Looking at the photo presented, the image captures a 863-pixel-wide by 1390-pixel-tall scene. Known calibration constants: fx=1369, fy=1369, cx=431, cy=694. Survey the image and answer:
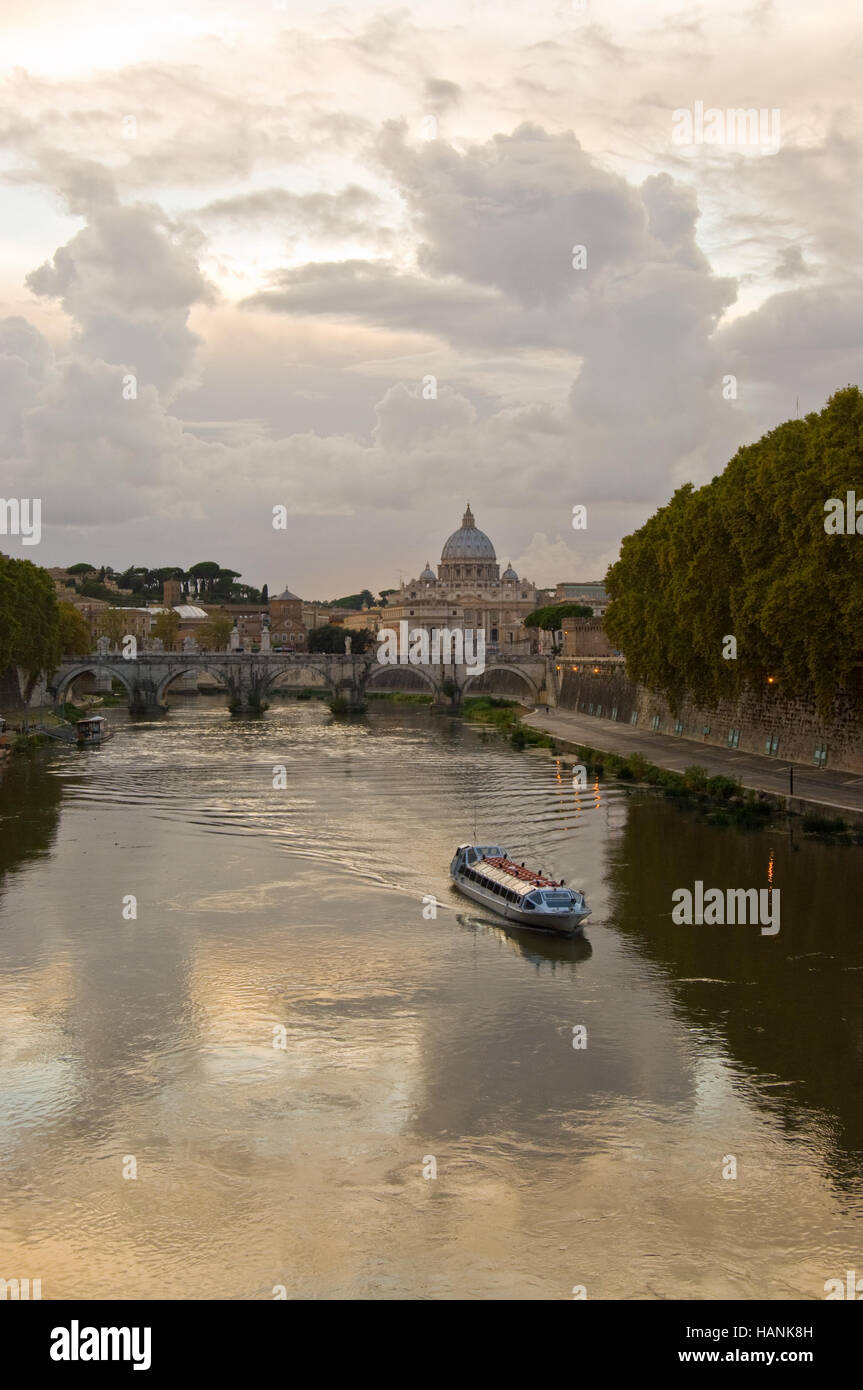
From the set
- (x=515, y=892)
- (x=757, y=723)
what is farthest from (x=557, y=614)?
(x=515, y=892)

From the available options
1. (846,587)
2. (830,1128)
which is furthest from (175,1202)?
(846,587)

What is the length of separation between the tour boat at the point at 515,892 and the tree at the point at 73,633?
63.2m

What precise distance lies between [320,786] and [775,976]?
2548 centimetres

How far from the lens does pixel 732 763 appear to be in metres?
43.5

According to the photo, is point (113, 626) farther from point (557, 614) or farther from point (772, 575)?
point (772, 575)

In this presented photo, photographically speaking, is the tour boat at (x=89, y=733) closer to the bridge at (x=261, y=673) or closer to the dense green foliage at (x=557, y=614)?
the bridge at (x=261, y=673)

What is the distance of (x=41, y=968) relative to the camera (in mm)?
21875

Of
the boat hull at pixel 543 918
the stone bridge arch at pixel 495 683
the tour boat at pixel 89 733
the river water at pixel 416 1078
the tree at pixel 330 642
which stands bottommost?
the river water at pixel 416 1078

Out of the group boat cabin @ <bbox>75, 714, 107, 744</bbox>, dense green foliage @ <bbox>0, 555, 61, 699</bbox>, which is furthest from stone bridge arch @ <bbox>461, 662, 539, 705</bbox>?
boat cabin @ <bbox>75, 714, 107, 744</bbox>

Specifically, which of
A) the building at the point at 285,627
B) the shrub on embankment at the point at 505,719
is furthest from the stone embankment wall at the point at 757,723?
the building at the point at 285,627

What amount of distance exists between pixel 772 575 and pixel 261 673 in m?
57.5

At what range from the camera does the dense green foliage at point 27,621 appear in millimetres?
58500

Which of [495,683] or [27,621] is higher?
[27,621]
